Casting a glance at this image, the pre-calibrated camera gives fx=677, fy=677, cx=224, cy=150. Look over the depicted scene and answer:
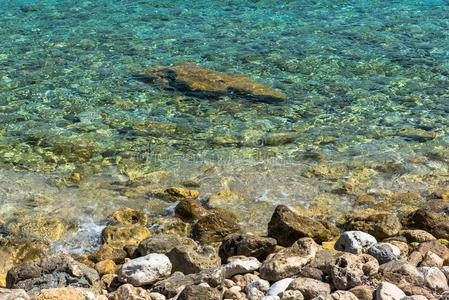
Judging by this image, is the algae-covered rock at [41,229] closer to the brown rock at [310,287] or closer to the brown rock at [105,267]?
the brown rock at [105,267]

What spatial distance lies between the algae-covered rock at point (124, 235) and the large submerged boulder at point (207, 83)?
18.7 ft

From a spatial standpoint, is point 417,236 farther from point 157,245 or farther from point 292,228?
point 157,245

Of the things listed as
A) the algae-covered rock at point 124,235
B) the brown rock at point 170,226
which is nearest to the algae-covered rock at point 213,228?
the brown rock at point 170,226

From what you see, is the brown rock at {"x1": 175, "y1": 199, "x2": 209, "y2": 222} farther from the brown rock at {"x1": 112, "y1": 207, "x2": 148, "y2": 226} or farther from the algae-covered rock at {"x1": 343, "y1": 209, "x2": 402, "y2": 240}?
the algae-covered rock at {"x1": 343, "y1": 209, "x2": 402, "y2": 240}

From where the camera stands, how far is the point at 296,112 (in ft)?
43.9

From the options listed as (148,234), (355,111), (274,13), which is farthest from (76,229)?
(274,13)

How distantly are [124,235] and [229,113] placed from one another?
512 cm

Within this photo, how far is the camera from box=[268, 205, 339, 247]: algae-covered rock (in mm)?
8523

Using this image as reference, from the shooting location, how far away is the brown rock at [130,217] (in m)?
9.25

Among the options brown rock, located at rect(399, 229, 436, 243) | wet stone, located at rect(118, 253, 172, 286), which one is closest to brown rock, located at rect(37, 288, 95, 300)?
wet stone, located at rect(118, 253, 172, 286)

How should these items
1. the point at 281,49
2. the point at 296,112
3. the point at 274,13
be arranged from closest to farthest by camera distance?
the point at 296,112, the point at 281,49, the point at 274,13

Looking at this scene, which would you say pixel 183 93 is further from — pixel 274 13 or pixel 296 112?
pixel 274 13

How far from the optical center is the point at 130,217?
9289 mm

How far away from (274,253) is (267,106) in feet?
20.0
